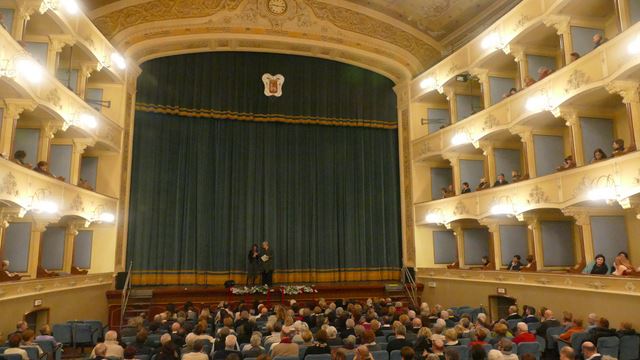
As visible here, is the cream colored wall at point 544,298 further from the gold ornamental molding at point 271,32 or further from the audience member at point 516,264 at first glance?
the gold ornamental molding at point 271,32

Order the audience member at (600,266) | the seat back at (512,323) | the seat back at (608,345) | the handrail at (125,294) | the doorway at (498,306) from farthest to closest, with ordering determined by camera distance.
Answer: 1. the doorway at (498,306)
2. the handrail at (125,294)
3. the audience member at (600,266)
4. the seat back at (512,323)
5. the seat back at (608,345)

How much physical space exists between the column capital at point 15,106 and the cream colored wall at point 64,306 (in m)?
4.11

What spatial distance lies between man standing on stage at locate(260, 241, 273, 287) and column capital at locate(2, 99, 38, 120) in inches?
372

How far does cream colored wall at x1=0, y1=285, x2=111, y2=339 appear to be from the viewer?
1123 cm

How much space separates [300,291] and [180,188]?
20.6ft

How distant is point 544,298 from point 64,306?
42.2ft

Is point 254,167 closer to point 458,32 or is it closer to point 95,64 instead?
point 95,64

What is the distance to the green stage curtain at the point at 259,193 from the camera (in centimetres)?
1920

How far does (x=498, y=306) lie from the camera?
16.2m

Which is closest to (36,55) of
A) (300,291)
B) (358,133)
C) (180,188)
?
(180,188)

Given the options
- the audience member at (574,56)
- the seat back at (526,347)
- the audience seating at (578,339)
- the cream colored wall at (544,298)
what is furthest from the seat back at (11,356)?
the audience member at (574,56)

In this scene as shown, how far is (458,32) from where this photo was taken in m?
20.6

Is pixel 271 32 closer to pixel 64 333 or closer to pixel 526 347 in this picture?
pixel 64 333

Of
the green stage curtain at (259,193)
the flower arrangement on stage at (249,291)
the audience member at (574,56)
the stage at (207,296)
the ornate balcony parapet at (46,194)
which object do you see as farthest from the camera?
the green stage curtain at (259,193)
